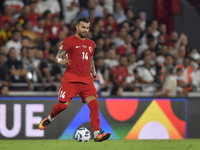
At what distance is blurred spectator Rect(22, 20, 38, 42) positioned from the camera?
10.3 m

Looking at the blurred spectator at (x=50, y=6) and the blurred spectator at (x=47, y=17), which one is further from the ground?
the blurred spectator at (x=50, y=6)

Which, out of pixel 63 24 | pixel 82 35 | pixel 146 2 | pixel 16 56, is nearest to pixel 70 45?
pixel 82 35

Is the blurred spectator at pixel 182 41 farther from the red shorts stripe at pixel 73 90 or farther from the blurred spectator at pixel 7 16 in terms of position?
the red shorts stripe at pixel 73 90

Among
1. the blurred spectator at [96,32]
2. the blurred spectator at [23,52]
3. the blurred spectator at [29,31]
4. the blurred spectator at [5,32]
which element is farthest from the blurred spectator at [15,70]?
the blurred spectator at [96,32]

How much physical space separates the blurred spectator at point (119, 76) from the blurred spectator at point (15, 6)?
3.38 m

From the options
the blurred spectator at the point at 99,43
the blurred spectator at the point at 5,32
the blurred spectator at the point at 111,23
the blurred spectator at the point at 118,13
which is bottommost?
the blurred spectator at the point at 99,43

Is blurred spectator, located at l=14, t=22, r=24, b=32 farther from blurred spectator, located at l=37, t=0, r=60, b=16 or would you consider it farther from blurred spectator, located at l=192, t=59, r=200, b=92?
blurred spectator, located at l=192, t=59, r=200, b=92

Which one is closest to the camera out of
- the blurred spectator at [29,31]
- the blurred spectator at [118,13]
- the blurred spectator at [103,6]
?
the blurred spectator at [29,31]

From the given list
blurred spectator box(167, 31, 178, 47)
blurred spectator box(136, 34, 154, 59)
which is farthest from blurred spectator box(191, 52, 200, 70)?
blurred spectator box(136, 34, 154, 59)

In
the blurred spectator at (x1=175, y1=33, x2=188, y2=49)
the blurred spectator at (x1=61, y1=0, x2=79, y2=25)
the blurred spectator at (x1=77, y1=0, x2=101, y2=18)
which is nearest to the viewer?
the blurred spectator at (x1=77, y1=0, x2=101, y2=18)

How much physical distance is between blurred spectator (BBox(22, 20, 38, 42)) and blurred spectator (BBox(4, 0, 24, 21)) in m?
0.61

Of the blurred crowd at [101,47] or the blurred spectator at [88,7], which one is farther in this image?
the blurred spectator at [88,7]

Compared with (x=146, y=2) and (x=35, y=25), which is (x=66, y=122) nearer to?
(x=35, y=25)

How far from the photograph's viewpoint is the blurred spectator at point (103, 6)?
467 inches
